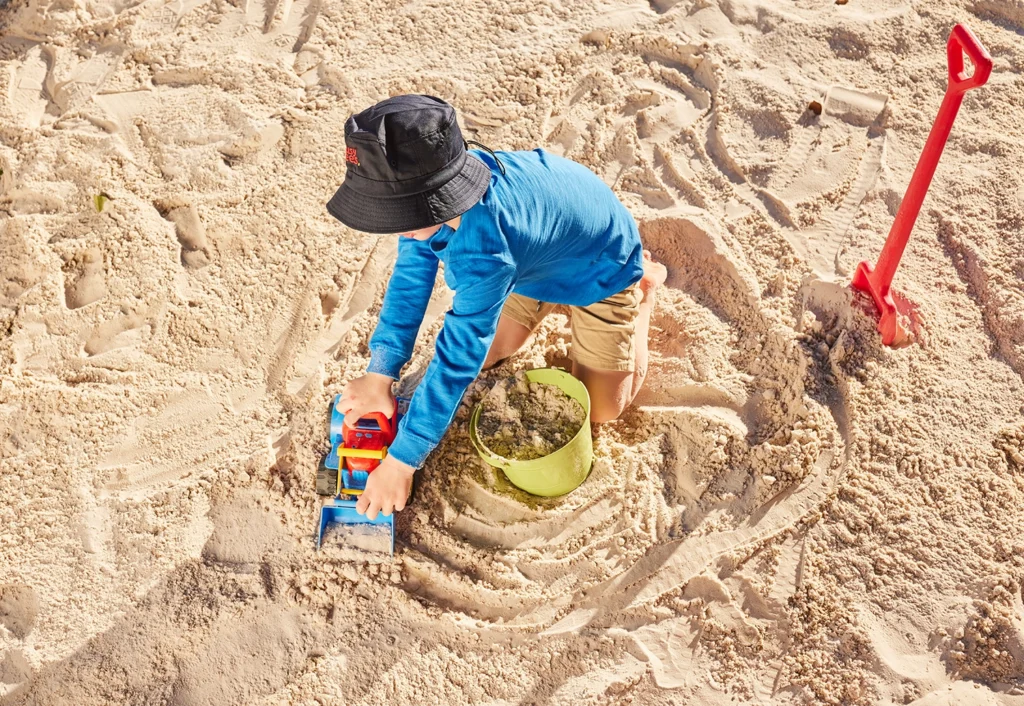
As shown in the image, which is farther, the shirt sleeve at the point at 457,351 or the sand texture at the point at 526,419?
the sand texture at the point at 526,419

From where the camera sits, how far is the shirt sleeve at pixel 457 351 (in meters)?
1.54

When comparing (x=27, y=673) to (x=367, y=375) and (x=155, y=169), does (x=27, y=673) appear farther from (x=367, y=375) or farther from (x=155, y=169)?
(x=155, y=169)

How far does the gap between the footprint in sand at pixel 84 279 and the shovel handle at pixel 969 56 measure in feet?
7.84

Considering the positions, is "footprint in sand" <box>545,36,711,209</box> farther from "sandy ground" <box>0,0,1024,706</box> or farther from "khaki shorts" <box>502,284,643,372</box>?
"khaki shorts" <box>502,284,643,372</box>

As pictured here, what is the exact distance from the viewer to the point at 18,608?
1.92 meters

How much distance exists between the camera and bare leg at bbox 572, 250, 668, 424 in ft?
6.68

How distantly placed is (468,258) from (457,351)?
21 cm

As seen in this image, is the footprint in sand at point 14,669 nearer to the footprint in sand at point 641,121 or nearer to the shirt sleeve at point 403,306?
the shirt sleeve at point 403,306

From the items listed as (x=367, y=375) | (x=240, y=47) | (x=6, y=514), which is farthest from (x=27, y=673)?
(x=240, y=47)

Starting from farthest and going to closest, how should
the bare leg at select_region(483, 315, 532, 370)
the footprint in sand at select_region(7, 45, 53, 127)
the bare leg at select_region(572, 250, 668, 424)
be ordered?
the footprint in sand at select_region(7, 45, 53, 127) < the bare leg at select_region(483, 315, 532, 370) < the bare leg at select_region(572, 250, 668, 424)

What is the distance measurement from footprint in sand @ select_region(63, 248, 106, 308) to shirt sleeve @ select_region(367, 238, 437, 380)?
1073 millimetres

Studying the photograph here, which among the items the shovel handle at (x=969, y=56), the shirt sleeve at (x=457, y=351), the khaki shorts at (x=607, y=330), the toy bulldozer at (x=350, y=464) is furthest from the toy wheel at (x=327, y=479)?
the shovel handle at (x=969, y=56)

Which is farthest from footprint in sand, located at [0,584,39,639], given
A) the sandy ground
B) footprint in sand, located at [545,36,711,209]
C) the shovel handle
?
the shovel handle

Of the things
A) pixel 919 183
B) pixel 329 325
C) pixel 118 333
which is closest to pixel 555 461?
pixel 329 325
